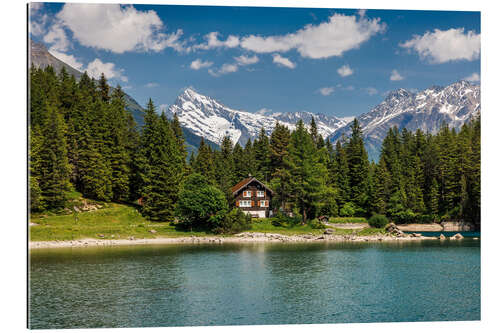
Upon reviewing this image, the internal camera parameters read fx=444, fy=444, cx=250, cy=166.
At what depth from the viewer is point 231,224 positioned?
181ft

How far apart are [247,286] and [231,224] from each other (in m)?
29.2

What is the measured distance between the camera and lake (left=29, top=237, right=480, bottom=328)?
19266mm

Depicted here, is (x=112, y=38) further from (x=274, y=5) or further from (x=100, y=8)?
(x=274, y=5)

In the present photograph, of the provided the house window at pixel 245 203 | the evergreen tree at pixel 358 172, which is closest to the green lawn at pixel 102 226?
the house window at pixel 245 203

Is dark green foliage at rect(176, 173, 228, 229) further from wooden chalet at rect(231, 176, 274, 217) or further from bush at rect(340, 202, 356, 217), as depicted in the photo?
bush at rect(340, 202, 356, 217)

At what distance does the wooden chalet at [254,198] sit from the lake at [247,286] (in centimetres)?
2597

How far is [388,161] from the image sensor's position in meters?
82.2

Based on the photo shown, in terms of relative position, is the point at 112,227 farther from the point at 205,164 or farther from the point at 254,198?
the point at 205,164

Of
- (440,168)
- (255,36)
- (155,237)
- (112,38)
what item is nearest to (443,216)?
(440,168)

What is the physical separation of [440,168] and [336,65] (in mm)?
45822

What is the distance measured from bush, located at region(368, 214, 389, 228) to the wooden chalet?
1535 cm

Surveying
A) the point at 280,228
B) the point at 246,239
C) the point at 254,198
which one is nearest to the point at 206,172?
the point at 254,198

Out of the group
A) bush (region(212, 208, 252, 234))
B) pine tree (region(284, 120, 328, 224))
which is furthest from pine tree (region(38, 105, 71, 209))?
pine tree (region(284, 120, 328, 224))

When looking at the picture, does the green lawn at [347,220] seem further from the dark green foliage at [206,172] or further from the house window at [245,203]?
the house window at [245,203]
